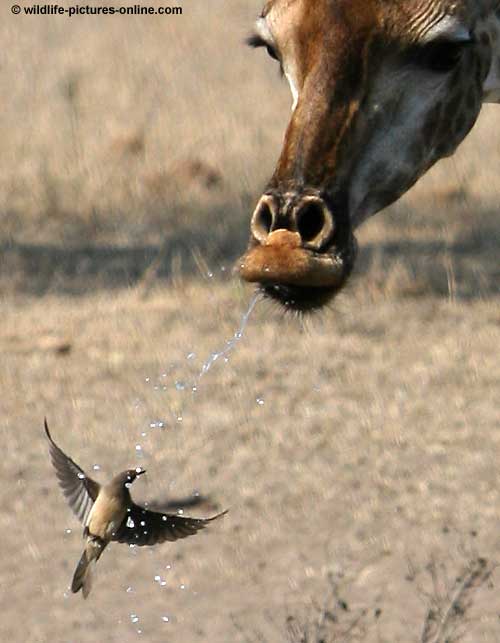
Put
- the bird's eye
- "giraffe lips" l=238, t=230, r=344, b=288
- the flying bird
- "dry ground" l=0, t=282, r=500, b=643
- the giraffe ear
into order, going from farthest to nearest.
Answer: "dry ground" l=0, t=282, r=500, b=643
the flying bird
the giraffe ear
the bird's eye
"giraffe lips" l=238, t=230, r=344, b=288

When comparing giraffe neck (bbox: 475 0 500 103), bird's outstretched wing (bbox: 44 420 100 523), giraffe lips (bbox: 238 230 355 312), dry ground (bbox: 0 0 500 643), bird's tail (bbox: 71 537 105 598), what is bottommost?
dry ground (bbox: 0 0 500 643)

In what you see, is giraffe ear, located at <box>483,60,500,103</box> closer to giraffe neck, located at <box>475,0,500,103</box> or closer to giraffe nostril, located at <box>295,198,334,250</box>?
giraffe neck, located at <box>475,0,500,103</box>

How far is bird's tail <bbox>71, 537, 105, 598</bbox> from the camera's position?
15.1ft

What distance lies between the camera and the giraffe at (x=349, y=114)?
3807mm

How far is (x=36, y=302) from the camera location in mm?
7523

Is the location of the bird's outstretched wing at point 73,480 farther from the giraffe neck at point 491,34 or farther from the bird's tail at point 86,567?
the giraffe neck at point 491,34

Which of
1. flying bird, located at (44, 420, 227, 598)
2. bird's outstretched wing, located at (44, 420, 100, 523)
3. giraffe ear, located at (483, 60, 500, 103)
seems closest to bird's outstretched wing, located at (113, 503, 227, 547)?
flying bird, located at (44, 420, 227, 598)

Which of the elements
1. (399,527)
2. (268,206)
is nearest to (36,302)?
(399,527)

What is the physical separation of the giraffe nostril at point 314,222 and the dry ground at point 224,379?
4.94ft

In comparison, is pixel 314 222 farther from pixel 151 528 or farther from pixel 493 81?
pixel 151 528

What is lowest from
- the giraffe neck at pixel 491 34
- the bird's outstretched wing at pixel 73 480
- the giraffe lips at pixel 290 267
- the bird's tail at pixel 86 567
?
the bird's tail at pixel 86 567

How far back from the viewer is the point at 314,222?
12.7ft

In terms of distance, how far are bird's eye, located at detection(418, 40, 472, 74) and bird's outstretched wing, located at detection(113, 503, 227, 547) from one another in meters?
1.27

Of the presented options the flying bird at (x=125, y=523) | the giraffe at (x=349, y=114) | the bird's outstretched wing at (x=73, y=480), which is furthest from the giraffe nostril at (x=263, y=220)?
the bird's outstretched wing at (x=73, y=480)
